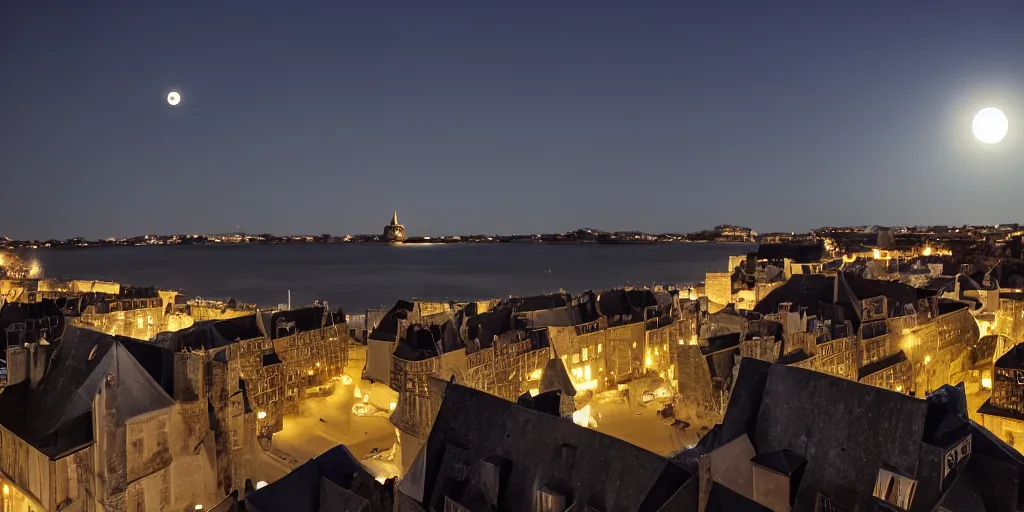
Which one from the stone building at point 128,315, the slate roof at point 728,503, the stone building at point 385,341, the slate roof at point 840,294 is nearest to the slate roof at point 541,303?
the stone building at point 385,341

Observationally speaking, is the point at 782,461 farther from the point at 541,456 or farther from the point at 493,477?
the point at 493,477

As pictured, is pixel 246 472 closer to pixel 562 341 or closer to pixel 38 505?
pixel 38 505

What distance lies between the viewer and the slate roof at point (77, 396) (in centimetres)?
1744

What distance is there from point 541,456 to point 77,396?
13368 millimetres

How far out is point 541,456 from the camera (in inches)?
558

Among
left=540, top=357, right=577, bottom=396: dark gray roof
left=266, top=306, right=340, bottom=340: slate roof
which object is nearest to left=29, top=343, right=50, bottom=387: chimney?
left=266, top=306, right=340, bottom=340: slate roof

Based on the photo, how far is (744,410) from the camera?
15906mm

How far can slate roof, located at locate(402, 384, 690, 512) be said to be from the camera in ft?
40.6

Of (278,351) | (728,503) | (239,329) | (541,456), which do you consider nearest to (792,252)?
(278,351)

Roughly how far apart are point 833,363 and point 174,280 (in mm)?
135864

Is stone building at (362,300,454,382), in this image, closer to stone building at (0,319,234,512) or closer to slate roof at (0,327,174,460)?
stone building at (0,319,234,512)

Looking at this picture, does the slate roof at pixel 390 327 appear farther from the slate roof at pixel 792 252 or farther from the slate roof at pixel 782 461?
the slate roof at pixel 792 252

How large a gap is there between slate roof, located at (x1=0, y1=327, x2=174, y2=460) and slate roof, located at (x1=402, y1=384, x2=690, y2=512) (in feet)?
26.6

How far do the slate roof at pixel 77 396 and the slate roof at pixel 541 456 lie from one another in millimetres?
8099
